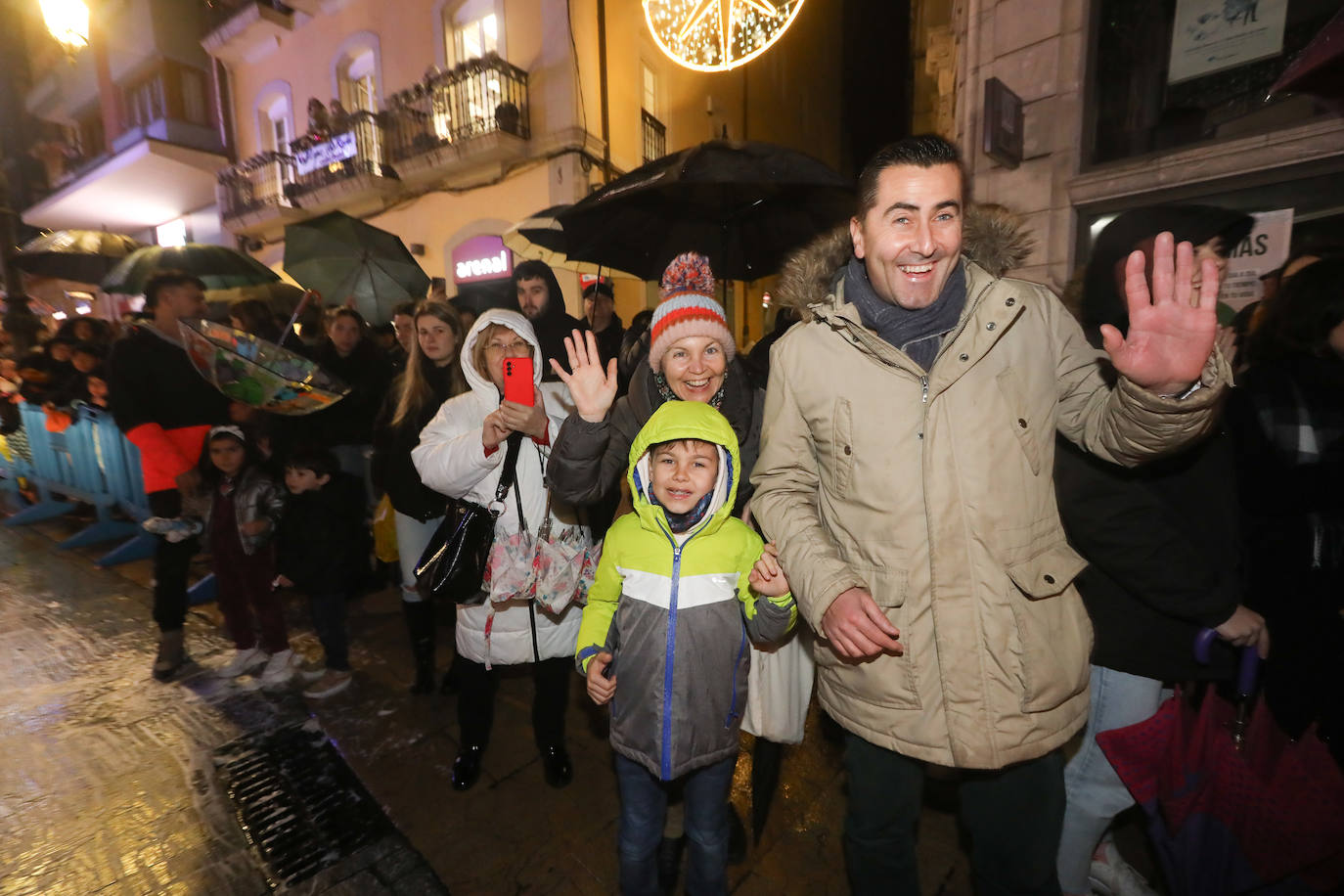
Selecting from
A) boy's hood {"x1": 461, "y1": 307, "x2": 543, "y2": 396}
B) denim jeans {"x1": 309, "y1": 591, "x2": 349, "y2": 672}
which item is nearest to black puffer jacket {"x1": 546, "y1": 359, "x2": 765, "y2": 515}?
boy's hood {"x1": 461, "y1": 307, "x2": 543, "y2": 396}

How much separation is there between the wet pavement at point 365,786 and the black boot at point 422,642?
0.31ft

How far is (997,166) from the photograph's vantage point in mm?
6156

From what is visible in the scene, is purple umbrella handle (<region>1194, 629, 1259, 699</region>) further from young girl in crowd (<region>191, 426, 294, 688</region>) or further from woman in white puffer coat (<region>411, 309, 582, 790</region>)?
young girl in crowd (<region>191, 426, 294, 688</region>)

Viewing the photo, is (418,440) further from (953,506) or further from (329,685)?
(953,506)

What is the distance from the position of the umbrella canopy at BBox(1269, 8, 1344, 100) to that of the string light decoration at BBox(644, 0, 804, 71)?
4.11 m

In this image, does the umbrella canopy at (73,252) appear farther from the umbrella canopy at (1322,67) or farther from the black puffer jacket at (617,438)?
the umbrella canopy at (1322,67)

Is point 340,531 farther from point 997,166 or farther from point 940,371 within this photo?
point 997,166

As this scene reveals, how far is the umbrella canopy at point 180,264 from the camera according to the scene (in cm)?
568

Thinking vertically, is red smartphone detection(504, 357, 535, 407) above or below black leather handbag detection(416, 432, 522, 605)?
above

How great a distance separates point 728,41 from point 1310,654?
5453 mm

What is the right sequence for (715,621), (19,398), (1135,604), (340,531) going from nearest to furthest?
(1135,604) → (715,621) → (340,531) → (19,398)

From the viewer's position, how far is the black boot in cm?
351

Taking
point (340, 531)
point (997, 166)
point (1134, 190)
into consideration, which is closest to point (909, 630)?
point (340, 531)

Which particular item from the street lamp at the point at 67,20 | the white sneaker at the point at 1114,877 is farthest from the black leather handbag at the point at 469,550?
the street lamp at the point at 67,20
